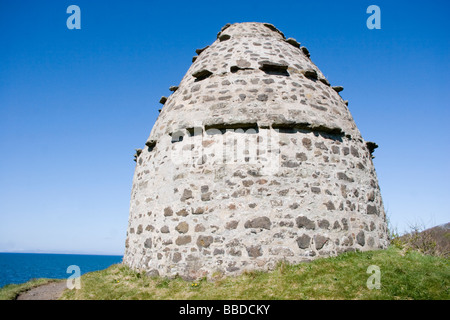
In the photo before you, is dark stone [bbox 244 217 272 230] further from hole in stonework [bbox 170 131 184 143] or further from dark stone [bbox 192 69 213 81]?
dark stone [bbox 192 69 213 81]

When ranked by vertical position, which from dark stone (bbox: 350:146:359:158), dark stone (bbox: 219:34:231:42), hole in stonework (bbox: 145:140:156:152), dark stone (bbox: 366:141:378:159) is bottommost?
dark stone (bbox: 350:146:359:158)

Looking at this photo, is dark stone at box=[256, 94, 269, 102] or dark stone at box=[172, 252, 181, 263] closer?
dark stone at box=[172, 252, 181, 263]

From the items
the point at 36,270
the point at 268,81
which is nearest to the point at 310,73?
the point at 268,81

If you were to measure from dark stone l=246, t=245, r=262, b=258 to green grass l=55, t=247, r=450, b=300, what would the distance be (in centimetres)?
39

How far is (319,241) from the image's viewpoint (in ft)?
22.1

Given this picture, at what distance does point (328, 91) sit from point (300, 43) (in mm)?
2518

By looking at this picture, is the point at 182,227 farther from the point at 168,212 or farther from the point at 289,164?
the point at 289,164

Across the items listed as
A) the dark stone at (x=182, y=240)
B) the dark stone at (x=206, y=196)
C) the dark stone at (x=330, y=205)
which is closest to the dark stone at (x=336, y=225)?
the dark stone at (x=330, y=205)

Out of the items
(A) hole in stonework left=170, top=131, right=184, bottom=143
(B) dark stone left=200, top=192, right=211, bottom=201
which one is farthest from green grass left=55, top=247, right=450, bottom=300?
(A) hole in stonework left=170, top=131, right=184, bottom=143

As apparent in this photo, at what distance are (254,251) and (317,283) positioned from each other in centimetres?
147

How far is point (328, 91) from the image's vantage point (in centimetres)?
920

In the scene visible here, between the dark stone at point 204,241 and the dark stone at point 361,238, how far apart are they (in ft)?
11.8

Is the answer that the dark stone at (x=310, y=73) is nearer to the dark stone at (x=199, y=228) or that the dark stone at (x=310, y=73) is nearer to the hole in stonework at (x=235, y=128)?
the hole in stonework at (x=235, y=128)

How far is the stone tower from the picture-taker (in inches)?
262
